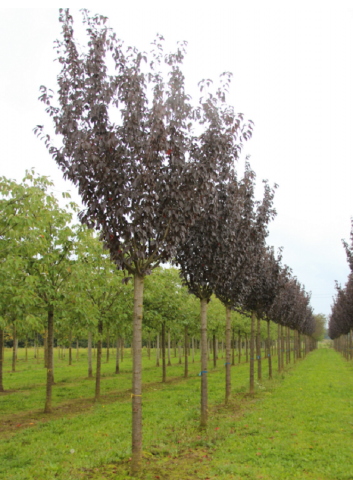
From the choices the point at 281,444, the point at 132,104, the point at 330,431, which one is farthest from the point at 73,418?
the point at 132,104

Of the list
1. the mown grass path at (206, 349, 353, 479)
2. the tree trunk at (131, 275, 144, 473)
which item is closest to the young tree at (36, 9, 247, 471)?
the tree trunk at (131, 275, 144, 473)

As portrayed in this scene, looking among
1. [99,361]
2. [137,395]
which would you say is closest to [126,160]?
[137,395]

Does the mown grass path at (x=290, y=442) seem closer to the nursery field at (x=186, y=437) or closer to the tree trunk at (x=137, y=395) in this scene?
the nursery field at (x=186, y=437)

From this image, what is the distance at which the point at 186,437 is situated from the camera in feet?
25.9

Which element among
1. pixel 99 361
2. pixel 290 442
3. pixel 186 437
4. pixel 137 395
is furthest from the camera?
pixel 99 361

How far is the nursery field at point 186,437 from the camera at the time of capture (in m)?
5.88

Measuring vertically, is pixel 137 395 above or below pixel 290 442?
above

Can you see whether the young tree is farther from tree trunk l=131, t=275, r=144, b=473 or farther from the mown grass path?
the mown grass path

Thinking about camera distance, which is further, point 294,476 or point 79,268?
point 79,268

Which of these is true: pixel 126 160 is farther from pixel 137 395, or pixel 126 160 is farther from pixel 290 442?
pixel 290 442

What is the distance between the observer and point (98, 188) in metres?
5.99

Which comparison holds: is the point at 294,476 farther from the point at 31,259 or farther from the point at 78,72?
the point at 31,259

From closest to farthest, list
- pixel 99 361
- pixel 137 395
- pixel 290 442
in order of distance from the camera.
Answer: pixel 137 395 < pixel 290 442 < pixel 99 361

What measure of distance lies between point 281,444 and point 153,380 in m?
14.9
